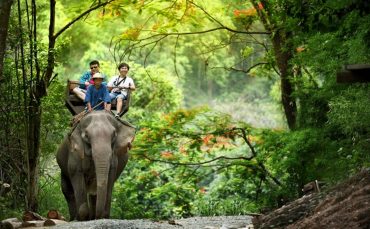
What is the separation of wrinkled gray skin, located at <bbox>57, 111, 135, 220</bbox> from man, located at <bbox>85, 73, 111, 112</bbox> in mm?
164

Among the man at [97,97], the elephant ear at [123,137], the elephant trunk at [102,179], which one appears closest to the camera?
the elephant trunk at [102,179]

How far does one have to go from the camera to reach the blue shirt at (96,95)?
1459cm

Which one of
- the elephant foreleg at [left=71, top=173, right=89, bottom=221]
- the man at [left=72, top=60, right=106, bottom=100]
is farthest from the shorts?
the elephant foreleg at [left=71, top=173, right=89, bottom=221]

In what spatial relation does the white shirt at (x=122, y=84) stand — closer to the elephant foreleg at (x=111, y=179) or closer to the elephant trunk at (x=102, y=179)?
the elephant foreleg at (x=111, y=179)

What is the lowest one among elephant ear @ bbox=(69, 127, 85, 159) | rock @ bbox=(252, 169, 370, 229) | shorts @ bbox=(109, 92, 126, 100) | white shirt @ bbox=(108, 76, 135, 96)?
Answer: rock @ bbox=(252, 169, 370, 229)

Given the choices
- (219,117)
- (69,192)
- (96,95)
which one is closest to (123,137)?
(96,95)

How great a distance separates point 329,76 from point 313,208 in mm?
4604

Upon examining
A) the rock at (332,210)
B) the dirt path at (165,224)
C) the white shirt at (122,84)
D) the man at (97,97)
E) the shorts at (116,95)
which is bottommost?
the rock at (332,210)

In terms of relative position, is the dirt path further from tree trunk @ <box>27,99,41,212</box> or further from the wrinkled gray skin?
tree trunk @ <box>27,99,41,212</box>

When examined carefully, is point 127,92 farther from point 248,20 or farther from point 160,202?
point 160,202

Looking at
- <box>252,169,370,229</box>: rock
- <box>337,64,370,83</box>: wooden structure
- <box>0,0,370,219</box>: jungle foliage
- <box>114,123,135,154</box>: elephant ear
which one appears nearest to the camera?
<box>252,169,370,229</box>: rock

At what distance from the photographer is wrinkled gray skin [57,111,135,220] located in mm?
14039

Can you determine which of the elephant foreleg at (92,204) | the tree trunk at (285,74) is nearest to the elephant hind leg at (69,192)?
the elephant foreleg at (92,204)

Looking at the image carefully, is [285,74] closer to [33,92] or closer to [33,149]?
[33,92]
